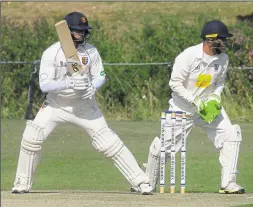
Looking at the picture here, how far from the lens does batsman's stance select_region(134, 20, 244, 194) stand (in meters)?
11.4

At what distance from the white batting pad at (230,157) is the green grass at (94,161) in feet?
2.79

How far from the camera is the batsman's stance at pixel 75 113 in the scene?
10.9 metres

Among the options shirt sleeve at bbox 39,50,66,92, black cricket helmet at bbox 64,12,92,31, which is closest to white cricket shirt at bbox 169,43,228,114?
black cricket helmet at bbox 64,12,92,31

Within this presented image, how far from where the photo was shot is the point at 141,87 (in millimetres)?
22750

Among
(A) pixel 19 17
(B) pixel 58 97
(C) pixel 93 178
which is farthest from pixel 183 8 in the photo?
(B) pixel 58 97

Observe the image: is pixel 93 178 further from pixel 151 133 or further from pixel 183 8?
pixel 183 8

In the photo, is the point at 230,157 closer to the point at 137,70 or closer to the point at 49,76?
the point at 49,76

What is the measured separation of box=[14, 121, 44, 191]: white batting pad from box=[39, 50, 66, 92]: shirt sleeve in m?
0.46

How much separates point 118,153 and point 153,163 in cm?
82

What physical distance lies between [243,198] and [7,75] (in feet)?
41.6

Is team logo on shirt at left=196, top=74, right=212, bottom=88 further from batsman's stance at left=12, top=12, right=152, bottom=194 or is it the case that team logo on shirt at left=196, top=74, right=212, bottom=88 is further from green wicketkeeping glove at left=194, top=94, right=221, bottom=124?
batsman's stance at left=12, top=12, right=152, bottom=194

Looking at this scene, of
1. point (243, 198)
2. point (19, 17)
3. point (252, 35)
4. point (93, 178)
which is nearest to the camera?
point (243, 198)

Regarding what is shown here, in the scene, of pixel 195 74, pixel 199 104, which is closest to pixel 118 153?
pixel 199 104

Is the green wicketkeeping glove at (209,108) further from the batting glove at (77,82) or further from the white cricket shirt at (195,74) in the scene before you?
the batting glove at (77,82)
